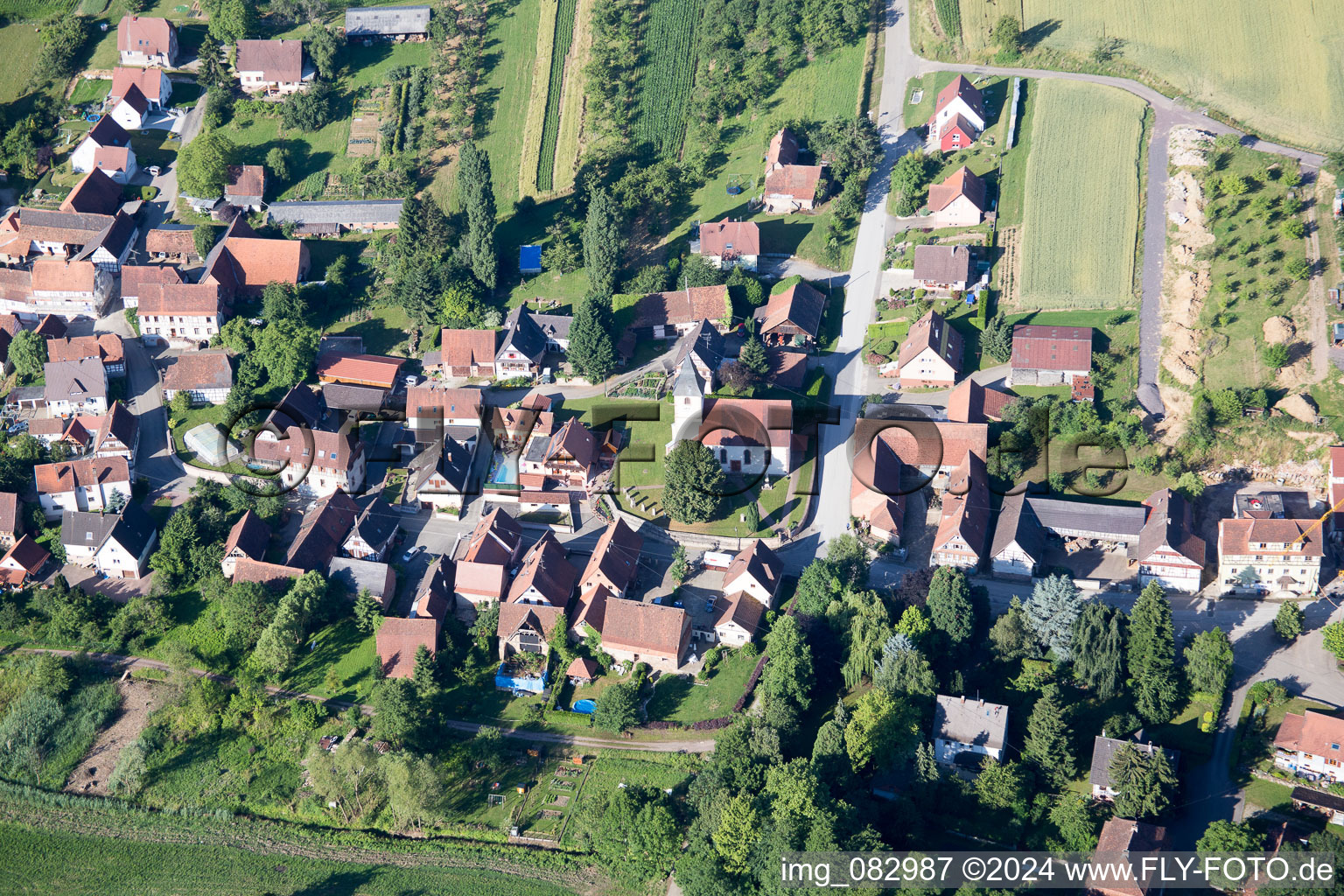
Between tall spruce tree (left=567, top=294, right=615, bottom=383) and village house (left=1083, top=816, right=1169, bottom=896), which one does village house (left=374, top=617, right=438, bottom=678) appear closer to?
tall spruce tree (left=567, top=294, right=615, bottom=383)

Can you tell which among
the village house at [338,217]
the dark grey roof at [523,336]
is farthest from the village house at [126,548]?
the village house at [338,217]

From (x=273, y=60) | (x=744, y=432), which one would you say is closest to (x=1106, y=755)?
(x=744, y=432)

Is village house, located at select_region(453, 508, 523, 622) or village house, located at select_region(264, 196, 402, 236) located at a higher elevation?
village house, located at select_region(264, 196, 402, 236)

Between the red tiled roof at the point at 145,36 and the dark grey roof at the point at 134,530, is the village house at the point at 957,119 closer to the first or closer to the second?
the dark grey roof at the point at 134,530

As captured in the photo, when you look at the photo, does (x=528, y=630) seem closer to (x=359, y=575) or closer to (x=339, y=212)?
(x=359, y=575)

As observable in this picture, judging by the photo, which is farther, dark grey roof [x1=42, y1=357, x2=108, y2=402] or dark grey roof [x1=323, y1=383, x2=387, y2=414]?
dark grey roof [x1=323, y1=383, x2=387, y2=414]

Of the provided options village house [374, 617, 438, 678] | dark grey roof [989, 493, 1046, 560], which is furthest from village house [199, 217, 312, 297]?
dark grey roof [989, 493, 1046, 560]
